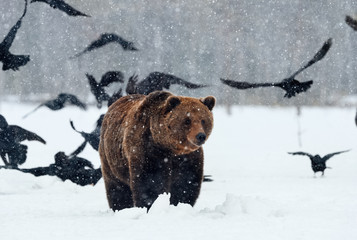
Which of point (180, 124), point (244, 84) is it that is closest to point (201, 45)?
point (244, 84)

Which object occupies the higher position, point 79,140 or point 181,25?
point 181,25

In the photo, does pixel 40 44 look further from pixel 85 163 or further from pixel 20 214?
pixel 20 214

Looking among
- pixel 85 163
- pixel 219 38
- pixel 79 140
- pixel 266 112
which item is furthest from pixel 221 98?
pixel 85 163

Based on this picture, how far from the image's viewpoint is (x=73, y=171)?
26.9 feet

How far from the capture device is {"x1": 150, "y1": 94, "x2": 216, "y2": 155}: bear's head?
197 inches

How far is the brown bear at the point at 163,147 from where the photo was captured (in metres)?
5.05

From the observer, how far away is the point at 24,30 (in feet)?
113

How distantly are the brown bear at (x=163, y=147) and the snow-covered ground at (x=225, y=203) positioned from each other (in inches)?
11.1

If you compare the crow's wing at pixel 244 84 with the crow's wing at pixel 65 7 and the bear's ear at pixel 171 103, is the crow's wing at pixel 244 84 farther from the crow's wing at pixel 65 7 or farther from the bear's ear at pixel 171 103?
the crow's wing at pixel 65 7

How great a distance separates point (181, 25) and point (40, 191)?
26060 millimetres

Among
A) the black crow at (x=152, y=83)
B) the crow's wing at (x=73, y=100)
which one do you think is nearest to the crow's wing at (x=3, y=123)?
the crow's wing at (x=73, y=100)

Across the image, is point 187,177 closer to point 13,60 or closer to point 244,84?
point 244,84

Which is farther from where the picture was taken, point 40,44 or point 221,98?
point 40,44

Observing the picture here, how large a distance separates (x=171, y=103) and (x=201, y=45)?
26712 mm
